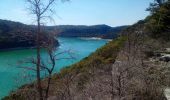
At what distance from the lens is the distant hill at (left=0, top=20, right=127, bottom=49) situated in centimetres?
1222

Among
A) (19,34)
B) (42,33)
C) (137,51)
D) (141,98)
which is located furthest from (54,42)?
(137,51)

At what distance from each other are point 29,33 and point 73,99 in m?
4.48

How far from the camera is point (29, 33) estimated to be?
12.3 metres

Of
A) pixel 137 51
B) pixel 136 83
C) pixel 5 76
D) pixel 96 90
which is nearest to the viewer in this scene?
pixel 136 83

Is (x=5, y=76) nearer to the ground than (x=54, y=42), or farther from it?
nearer to the ground

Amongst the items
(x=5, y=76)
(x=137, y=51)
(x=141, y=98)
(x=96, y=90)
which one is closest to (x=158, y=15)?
(x=137, y=51)

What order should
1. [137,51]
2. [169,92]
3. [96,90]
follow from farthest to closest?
1. [137,51]
2. [96,90]
3. [169,92]

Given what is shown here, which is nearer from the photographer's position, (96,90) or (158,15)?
(96,90)

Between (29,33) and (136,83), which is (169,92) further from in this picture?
(29,33)

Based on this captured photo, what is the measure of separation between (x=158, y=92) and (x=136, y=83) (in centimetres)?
134

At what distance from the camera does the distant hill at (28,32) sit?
1222cm

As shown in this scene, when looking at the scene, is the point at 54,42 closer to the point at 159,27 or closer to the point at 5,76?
the point at 159,27

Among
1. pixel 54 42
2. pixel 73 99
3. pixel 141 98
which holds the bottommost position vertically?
pixel 73 99

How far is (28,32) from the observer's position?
12.2m
